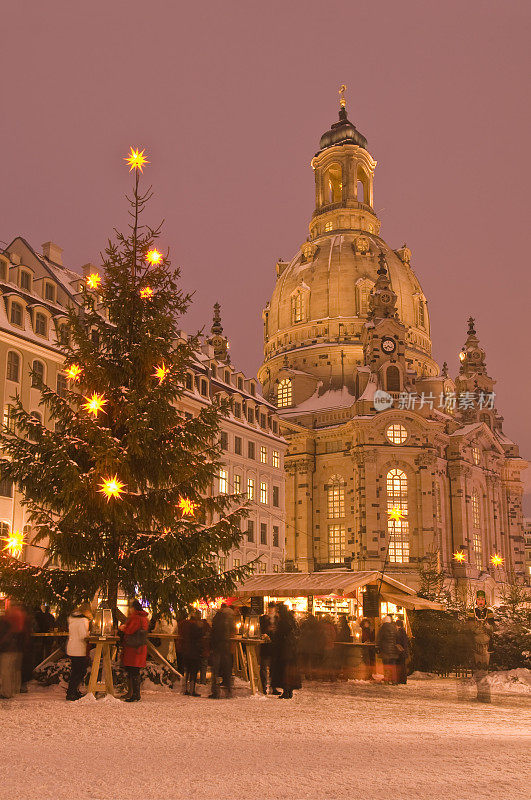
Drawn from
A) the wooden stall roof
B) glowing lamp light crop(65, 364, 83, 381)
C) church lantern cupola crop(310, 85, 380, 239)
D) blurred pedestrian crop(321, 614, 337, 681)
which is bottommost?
blurred pedestrian crop(321, 614, 337, 681)

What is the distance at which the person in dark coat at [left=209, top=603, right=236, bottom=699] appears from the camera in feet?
62.3

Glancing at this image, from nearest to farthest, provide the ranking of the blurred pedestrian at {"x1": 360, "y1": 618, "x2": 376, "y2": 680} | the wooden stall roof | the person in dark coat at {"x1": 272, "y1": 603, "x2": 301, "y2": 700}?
the person in dark coat at {"x1": 272, "y1": 603, "x2": 301, "y2": 700}, the blurred pedestrian at {"x1": 360, "y1": 618, "x2": 376, "y2": 680}, the wooden stall roof

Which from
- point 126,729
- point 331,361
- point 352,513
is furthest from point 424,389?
point 126,729

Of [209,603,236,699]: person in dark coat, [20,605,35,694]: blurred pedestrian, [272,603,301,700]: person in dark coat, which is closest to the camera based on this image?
[20,605,35,694]: blurred pedestrian

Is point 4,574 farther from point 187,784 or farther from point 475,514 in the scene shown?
Result: point 475,514

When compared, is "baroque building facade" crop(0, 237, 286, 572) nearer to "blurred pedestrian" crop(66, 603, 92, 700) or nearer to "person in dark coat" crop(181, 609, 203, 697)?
"person in dark coat" crop(181, 609, 203, 697)

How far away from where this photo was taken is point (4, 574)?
18578 millimetres

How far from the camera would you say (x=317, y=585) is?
2948 cm

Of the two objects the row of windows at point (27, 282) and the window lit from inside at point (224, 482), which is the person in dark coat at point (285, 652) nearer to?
the row of windows at point (27, 282)

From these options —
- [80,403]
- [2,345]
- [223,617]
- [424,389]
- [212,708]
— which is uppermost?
[424,389]

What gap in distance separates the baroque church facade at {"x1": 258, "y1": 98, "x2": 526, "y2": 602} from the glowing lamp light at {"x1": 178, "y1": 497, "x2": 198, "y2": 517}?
61.0 m

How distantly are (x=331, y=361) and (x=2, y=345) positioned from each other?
62569 millimetres

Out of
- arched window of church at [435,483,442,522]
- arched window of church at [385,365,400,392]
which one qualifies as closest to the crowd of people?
arched window of church at [435,483,442,522]

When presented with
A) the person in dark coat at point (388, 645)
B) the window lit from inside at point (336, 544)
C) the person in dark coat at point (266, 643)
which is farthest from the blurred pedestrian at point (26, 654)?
the window lit from inside at point (336, 544)
